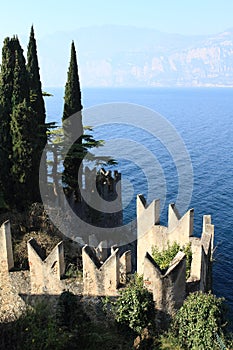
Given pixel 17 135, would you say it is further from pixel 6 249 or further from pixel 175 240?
pixel 175 240

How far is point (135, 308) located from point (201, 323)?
99.0 inches

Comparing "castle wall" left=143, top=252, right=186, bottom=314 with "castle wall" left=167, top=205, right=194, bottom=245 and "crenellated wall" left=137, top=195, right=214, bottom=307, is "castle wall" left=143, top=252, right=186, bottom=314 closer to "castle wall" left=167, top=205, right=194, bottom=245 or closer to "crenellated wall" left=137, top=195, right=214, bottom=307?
"crenellated wall" left=137, top=195, right=214, bottom=307

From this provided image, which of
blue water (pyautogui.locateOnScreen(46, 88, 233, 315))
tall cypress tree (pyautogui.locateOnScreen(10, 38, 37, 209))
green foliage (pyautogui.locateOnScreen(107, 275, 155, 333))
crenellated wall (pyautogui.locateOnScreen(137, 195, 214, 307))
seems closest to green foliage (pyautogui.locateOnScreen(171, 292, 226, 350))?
crenellated wall (pyautogui.locateOnScreen(137, 195, 214, 307))

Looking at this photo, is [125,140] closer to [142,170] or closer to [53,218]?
[142,170]

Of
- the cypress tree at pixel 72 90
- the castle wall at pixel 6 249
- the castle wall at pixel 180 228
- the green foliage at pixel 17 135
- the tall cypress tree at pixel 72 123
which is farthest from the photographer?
the tall cypress tree at pixel 72 123

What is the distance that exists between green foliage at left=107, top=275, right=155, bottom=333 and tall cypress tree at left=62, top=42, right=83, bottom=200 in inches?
547

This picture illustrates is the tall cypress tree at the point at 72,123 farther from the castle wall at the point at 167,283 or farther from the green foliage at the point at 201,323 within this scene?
the green foliage at the point at 201,323

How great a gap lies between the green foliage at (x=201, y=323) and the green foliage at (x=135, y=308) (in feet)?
4.21

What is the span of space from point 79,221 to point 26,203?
475cm

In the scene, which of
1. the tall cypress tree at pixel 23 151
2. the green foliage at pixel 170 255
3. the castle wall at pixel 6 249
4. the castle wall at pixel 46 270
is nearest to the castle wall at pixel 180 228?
the green foliage at pixel 170 255

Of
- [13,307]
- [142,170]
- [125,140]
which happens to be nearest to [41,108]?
[13,307]

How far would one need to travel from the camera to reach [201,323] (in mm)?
14461

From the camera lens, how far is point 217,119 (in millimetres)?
117812

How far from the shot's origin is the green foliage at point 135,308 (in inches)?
606
